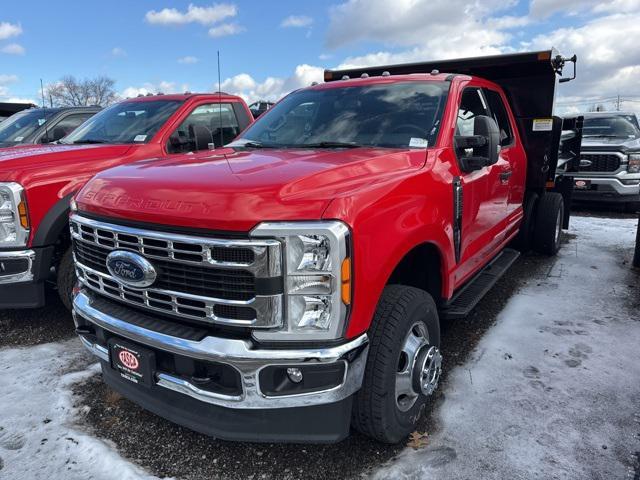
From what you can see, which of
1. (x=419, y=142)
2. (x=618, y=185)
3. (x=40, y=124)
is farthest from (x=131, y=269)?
(x=618, y=185)

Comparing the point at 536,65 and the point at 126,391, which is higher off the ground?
the point at 536,65

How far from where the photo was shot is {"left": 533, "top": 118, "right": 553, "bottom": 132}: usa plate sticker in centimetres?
588

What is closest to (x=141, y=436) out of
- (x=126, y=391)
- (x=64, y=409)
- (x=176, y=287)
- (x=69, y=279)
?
(x=126, y=391)

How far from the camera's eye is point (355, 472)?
98.2 inches

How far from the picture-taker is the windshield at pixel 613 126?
10.2 meters

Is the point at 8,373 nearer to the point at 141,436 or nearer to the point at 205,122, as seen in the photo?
the point at 141,436

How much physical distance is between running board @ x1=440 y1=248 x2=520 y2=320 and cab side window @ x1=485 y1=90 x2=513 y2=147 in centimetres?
111

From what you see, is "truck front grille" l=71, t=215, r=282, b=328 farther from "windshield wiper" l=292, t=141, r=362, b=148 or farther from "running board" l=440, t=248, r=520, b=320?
"running board" l=440, t=248, r=520, b=320

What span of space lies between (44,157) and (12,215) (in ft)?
2.06

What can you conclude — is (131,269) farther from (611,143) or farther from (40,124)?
(611,143)

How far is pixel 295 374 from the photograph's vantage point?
215 cm

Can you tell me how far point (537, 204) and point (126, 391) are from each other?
5327 millimetres

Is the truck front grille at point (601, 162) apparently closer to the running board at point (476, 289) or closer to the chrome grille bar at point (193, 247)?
the running board at point (476, 289)

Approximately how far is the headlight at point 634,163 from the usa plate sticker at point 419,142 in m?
7.58
